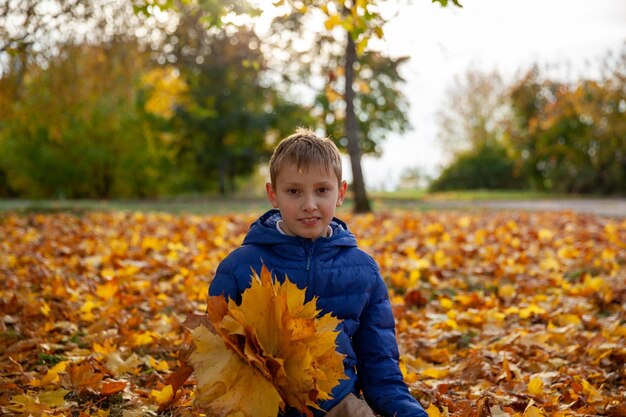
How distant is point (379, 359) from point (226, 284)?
1.96ft

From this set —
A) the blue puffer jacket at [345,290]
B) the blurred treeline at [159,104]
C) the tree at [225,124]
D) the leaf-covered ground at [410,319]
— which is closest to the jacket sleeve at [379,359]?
the blue puffer jacket at [345,290]

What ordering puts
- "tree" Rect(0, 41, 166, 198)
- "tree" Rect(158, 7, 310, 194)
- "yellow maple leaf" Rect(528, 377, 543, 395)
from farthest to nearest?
"tree" Rect(158, 7, 310, 194) → "tree" Rect(0, 41, 166, 198) → "yellow maple leaf" Rect(528, 377, 543, 395)

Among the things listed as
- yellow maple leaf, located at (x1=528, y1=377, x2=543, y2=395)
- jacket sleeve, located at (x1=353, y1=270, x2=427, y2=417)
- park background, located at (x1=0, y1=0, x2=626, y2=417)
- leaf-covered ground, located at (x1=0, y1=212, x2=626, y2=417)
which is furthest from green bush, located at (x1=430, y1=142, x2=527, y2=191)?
jacket sleeve, located at (x1=353, y1=270, x2=427, y2=417)

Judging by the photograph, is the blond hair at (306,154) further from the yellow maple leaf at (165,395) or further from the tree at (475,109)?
the tree at (475,109)

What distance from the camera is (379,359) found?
232 centimetres

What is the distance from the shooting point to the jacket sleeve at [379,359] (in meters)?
2.27

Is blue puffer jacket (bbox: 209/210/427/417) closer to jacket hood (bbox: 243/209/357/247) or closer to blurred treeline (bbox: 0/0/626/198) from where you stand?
jacket hood (bbox: 243/209/357/247)

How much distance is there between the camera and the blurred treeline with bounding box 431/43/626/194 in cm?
1989

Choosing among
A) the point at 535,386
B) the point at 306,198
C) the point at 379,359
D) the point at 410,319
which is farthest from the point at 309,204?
the point at 410,319

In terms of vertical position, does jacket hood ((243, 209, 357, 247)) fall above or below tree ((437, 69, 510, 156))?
below

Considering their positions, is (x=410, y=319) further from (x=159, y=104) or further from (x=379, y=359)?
(x=159, y=104)

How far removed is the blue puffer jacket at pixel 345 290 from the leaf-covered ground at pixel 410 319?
212 millimetres

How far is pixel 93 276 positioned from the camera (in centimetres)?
499

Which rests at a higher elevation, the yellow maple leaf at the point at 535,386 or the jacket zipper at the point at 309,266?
the jacket zipper at the point at 309,266
